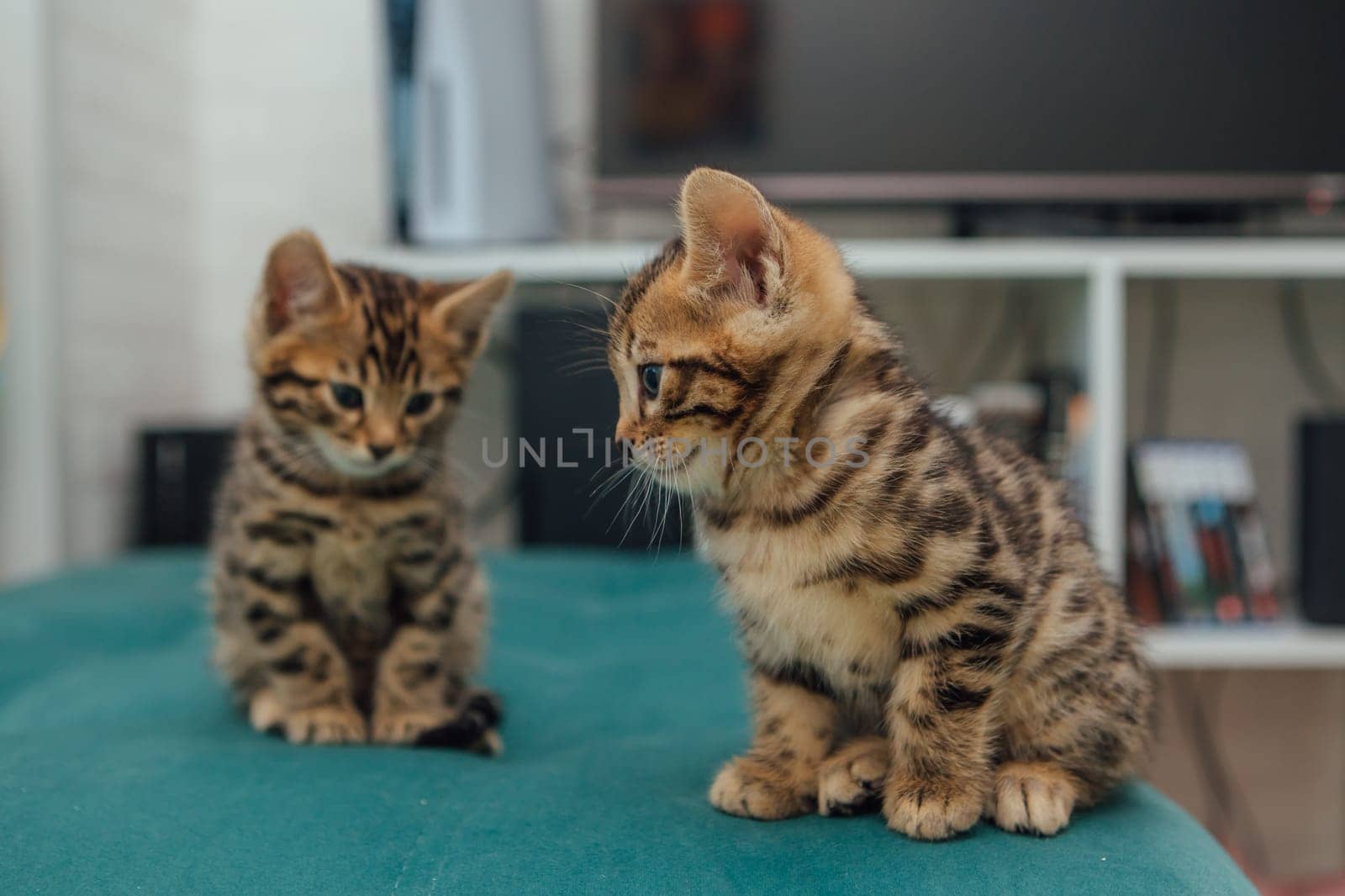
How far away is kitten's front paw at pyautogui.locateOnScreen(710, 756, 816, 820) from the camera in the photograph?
31.5 inches

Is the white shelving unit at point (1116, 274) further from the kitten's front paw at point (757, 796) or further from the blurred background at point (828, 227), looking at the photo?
the kitten's front paw at point (757, 796)

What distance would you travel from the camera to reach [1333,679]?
83.5 inches

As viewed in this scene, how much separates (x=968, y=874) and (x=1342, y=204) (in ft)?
5.83

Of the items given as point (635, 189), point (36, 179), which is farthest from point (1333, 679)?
point (36, 179)

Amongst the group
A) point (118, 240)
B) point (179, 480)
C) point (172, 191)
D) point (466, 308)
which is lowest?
point (179, 480)

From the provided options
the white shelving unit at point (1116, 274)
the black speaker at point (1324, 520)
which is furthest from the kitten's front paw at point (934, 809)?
the black speaker at point (1324, 520)

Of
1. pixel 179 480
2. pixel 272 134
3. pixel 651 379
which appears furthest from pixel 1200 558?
pixel 272 134

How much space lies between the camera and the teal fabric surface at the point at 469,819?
691 millimetres

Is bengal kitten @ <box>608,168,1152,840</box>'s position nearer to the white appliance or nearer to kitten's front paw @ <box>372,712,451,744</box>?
kitten's front paw @ <box>372,712,451,744</box>

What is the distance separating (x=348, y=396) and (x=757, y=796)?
0.51 m

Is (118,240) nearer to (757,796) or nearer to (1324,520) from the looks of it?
(757,796)

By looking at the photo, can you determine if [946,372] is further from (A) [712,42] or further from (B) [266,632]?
(B) [266,632]

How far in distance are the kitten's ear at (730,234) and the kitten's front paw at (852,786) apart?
0.36 m

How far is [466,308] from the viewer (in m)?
1.02
